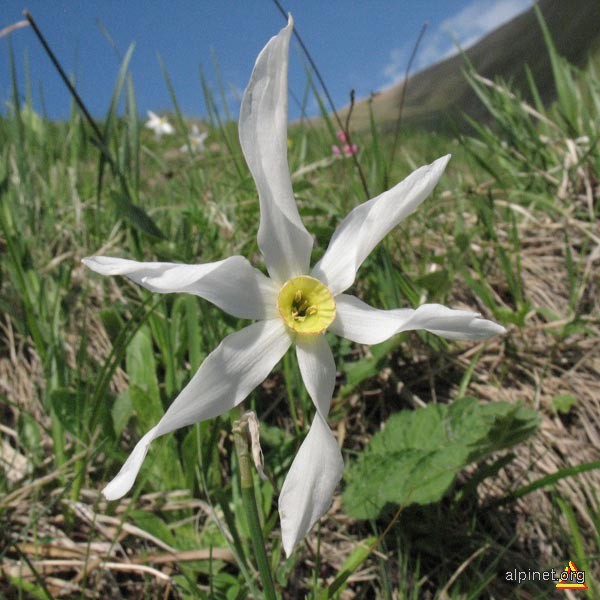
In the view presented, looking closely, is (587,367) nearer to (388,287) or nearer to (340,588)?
(388,287)

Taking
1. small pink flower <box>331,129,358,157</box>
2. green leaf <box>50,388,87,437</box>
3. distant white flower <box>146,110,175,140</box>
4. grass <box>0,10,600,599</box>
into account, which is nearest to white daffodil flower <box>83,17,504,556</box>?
grass <box>0,10,600,599</box>

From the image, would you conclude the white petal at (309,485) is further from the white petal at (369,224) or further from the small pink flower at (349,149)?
the small pink flower at (349,149)

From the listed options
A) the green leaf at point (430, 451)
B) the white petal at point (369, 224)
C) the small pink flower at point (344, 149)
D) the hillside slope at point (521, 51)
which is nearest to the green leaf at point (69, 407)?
the green leaf at point (430, 451)

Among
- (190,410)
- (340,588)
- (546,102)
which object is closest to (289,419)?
(340,588)

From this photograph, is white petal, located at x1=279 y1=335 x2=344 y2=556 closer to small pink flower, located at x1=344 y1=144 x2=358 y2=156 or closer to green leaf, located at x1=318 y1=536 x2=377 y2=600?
green leaf, located at x1=318 y1=536 x2=377 y2=600

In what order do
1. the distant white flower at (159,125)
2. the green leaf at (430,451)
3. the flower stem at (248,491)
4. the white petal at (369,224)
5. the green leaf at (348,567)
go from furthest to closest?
the distant white flower at (159,125) → the green leaf at (430,451) → the green leaf at (348,567) → the white petal at (369,224) → the flower stem at (248,491)
